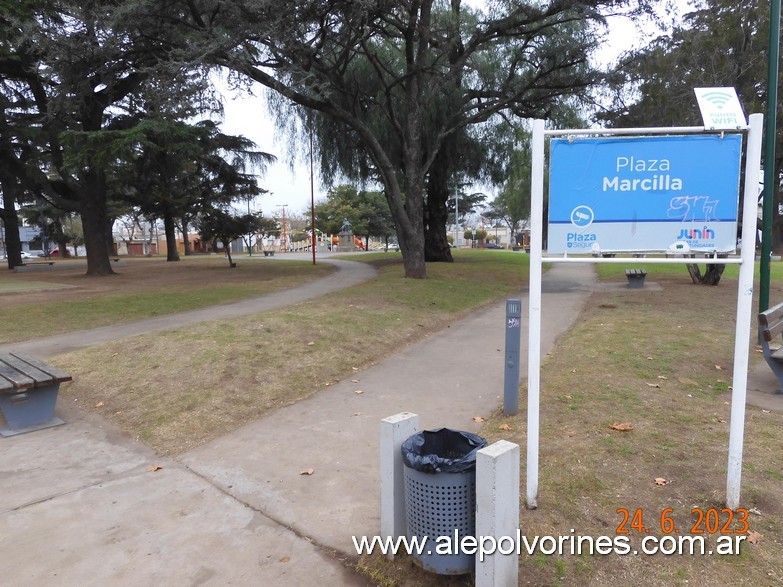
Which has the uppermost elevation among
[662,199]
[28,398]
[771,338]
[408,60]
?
[408,60]

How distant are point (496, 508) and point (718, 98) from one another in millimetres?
2677

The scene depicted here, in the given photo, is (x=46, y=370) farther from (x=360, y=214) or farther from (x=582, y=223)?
(x=360, y=214)

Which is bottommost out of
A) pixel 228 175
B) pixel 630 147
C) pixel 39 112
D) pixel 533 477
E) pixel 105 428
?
pixel 105 428

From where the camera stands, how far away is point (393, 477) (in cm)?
290

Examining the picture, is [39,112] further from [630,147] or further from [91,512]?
[630,147]

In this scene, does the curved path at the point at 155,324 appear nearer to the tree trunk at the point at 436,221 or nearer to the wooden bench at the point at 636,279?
the wooden bench at the point at 636,279

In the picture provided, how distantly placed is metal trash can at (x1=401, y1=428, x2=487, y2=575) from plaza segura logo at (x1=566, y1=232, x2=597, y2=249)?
1.41 metres

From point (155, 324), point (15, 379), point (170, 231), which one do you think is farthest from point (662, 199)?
point (170, 231)

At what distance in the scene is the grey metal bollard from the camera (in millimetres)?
5109

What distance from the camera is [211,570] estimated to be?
2891 millimetres

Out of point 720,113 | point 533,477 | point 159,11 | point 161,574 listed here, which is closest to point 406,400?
point 533,477

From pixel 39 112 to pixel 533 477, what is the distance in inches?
1079

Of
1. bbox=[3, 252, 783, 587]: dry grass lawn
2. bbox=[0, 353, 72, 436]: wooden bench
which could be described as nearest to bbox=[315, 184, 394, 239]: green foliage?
bbox=[3, 252, 783, 587]: dry grass lawn

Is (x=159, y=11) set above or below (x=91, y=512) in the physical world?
above
